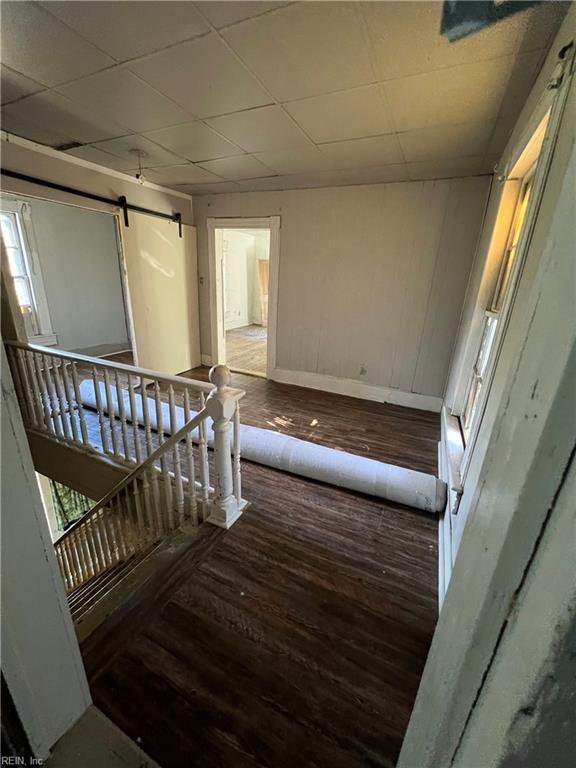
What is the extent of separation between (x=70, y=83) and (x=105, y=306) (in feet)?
14.8

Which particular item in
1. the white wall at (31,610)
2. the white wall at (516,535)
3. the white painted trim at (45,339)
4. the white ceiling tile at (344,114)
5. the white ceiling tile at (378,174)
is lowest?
the white painted trim at (45,339)

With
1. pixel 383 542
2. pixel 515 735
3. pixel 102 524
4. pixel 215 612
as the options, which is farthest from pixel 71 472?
pixel 515 735

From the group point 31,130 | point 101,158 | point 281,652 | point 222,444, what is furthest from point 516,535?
point 101,158

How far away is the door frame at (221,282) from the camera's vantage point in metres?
3.84

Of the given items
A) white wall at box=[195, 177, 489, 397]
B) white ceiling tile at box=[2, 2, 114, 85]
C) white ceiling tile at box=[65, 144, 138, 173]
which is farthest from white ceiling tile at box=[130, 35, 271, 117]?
white wall at box=[195, 177, 489, 397]

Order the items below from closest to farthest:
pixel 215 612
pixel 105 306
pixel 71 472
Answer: pixel 215 612 < pixel 71 472 < pixel 105 306

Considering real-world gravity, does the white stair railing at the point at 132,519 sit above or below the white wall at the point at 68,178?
below

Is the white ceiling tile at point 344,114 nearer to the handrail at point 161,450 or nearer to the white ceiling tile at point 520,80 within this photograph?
the white ceiling tile at point 520,80

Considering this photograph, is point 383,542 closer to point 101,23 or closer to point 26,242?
point 101,23

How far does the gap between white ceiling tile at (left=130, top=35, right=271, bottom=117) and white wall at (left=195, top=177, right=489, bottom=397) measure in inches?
72.0

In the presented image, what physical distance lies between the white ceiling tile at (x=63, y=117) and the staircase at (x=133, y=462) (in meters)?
1.59

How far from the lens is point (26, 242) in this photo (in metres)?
4.50

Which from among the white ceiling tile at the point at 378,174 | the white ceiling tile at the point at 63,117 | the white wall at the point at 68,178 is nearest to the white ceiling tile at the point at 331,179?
the white ceiling tile at the point at 378,174

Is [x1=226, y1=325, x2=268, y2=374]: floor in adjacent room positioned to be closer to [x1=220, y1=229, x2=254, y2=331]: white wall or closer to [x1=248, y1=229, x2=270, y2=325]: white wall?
[x1=220, y1=229, x2=254, y2=331]: white wall
